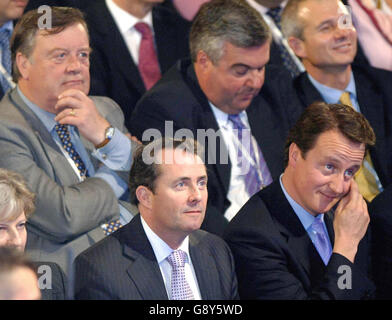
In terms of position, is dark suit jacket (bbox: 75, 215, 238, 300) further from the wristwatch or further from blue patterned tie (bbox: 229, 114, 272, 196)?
blue patterned tie (bbox: 229, 114, 272, 196)

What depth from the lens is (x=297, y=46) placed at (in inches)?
172

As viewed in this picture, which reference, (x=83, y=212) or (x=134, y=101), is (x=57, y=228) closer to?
(x=83, y=212)

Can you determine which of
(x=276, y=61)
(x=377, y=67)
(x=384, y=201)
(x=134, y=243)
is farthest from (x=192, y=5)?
(x=134, y=243)

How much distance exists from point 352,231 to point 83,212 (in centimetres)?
100

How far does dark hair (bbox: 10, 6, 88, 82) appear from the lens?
3549 millimetres

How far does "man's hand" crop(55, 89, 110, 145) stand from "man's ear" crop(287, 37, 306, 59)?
1257 millimetres

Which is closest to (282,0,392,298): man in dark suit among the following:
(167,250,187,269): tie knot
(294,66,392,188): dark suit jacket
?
(294,66,392,188): dark suit jacket

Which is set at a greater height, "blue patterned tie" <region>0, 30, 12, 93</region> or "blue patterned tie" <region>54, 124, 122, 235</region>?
"blue patterned tie" <region>0, 30, 12, 93</region>

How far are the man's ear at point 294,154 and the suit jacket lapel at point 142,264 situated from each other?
2.22 feet

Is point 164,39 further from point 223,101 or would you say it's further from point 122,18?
point 223,101

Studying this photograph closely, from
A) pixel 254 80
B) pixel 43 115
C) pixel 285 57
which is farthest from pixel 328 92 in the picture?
pixel 43 115

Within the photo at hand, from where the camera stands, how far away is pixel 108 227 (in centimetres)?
347

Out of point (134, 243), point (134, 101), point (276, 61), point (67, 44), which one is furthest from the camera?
point (276, 61)

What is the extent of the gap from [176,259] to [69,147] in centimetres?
71
